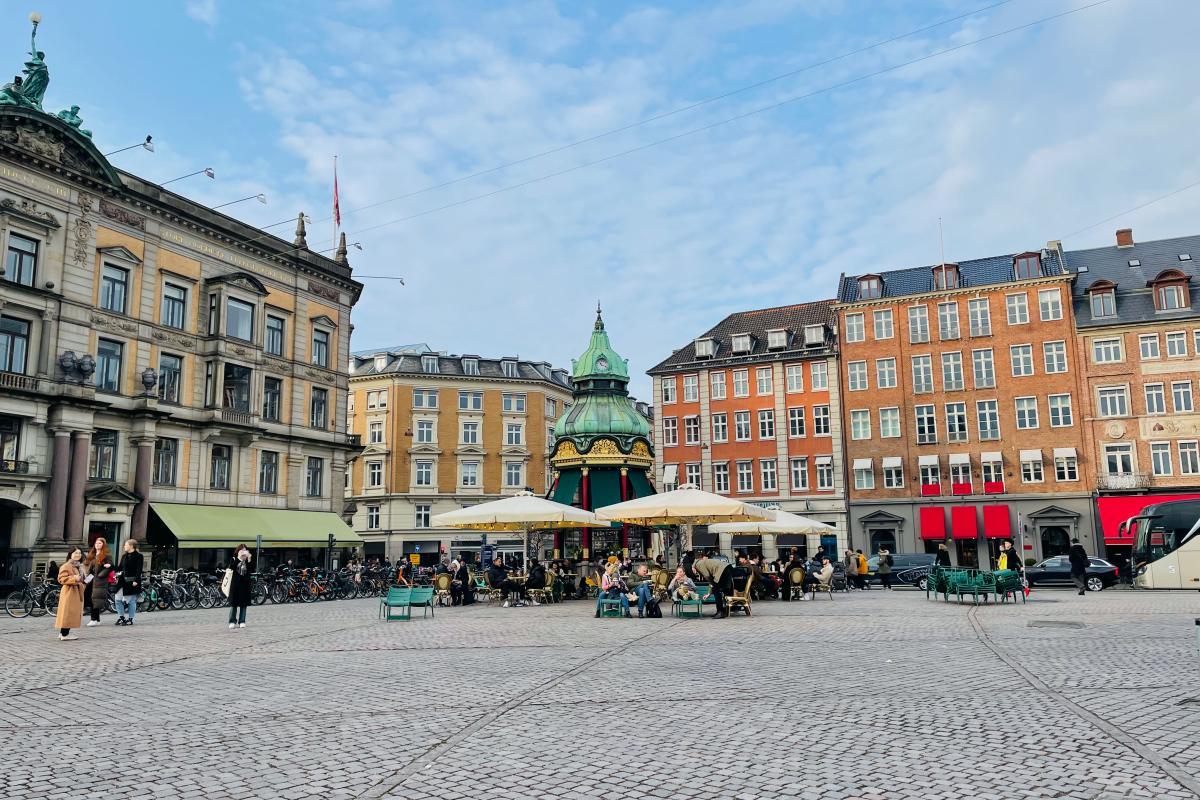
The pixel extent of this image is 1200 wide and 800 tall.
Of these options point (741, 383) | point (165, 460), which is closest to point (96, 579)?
point (165, 460)

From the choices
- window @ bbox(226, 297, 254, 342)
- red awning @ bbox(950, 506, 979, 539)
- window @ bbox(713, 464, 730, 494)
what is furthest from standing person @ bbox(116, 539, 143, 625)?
red awning @ bbox(950, 506, 979, 539)

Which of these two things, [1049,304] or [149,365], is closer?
[149,365]

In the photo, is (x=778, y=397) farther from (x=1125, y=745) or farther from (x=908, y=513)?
(x=1125, y=745)

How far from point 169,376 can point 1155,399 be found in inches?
1772

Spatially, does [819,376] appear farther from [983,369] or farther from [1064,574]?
[1064,574]

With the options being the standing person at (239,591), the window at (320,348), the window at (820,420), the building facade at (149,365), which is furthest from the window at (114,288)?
the window at (820,420)

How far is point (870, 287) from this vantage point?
5484 centimetres

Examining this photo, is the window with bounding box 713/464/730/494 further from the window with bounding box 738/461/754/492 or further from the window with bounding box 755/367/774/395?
the window with bounding box 755/367/774/395

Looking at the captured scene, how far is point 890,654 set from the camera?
1339 centimetres

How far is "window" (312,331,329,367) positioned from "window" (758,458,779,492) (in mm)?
25551

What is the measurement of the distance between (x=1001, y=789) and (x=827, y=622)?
42.7ft

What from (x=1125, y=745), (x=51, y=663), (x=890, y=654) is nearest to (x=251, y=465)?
(x=51, y=663)

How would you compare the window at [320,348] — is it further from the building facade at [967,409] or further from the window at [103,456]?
the building facade at [967,409]

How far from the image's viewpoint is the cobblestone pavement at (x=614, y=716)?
6.57m
